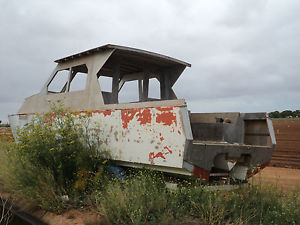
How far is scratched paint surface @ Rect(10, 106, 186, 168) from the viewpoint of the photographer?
3781mm

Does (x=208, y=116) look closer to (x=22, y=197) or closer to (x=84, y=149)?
(x=84, y=149)

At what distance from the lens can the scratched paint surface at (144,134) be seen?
3.78 m

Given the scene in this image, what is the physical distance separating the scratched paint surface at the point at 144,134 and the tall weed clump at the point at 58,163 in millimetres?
356

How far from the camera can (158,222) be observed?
11.7 ft

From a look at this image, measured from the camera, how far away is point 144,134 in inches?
164

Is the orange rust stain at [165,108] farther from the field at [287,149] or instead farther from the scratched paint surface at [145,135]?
the field at [287,149]

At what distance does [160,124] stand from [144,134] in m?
0.37

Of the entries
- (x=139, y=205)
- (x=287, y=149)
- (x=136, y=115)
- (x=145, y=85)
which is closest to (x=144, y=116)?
(x=136, y=115)

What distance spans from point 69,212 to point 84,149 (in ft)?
3.87

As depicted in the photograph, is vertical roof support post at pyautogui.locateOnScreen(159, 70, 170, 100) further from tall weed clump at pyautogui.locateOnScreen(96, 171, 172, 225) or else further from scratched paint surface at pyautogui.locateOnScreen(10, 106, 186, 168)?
tall weed clump at pyautogui.locateOnScreen(96, 171, 172, 225)

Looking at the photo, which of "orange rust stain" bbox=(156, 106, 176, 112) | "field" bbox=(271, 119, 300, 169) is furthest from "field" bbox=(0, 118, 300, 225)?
"field" bbox=(271, 119, 300, 169)

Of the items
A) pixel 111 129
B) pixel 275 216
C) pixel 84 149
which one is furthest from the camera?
pixel 84 149

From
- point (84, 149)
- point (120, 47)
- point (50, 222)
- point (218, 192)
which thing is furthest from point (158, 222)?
point (120, 47)

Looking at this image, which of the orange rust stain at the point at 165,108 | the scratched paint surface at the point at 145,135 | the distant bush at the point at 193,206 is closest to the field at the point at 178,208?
the distant bush at the point at 193,206
